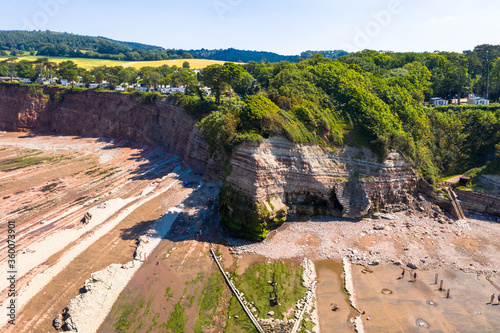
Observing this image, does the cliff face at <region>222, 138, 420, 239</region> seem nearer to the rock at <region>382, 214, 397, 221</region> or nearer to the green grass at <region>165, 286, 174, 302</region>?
the rock at <region>382, 214, 397, 221</region>

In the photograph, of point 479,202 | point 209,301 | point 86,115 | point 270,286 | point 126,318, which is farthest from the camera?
point 86,115

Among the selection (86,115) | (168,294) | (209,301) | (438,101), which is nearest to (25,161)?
(86,115)

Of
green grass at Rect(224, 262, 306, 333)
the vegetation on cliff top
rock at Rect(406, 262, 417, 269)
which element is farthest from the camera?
the vegetation on cliff top

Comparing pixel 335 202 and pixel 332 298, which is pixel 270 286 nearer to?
pixel 332 298

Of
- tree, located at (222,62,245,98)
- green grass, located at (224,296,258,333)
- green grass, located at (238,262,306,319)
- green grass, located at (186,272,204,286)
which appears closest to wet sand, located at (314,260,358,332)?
green grass, located at (238,262,306,319)

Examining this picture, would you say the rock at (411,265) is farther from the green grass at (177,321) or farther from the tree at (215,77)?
the tree at (215,77)

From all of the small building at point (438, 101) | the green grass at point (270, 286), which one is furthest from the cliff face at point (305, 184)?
the small building at point (438, 101)

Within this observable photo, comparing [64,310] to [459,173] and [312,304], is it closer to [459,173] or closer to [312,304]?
[312,304]
